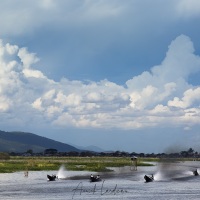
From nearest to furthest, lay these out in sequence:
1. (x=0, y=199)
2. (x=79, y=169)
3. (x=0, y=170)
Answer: (x=0, y=199), (x=0, y=170), (x=79, y=169)

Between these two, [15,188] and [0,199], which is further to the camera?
[15,188]

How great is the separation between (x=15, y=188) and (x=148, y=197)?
93.9ft

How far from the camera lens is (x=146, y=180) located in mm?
113812

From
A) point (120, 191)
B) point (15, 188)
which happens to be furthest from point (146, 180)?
point (15, 188)

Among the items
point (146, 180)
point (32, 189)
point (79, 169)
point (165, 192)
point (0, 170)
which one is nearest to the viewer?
point (165, 192)

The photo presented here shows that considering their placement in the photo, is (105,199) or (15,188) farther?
(15,188)

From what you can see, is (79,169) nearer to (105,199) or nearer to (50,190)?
(50,190)

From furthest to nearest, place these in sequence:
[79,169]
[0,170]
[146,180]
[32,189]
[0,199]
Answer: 1. [79,169]
2. [0,170]
3. [146,180]
4. [32,189]
5. [0,199]

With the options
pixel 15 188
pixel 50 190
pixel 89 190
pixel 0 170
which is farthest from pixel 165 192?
pixel 0 170

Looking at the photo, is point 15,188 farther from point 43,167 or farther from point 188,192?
point 43,167

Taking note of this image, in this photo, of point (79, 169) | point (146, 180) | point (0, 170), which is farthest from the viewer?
point (79, 169)

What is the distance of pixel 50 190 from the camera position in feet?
304

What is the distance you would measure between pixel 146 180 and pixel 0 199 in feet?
150

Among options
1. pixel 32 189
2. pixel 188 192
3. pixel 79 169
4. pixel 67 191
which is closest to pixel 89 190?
pixel 67 191
